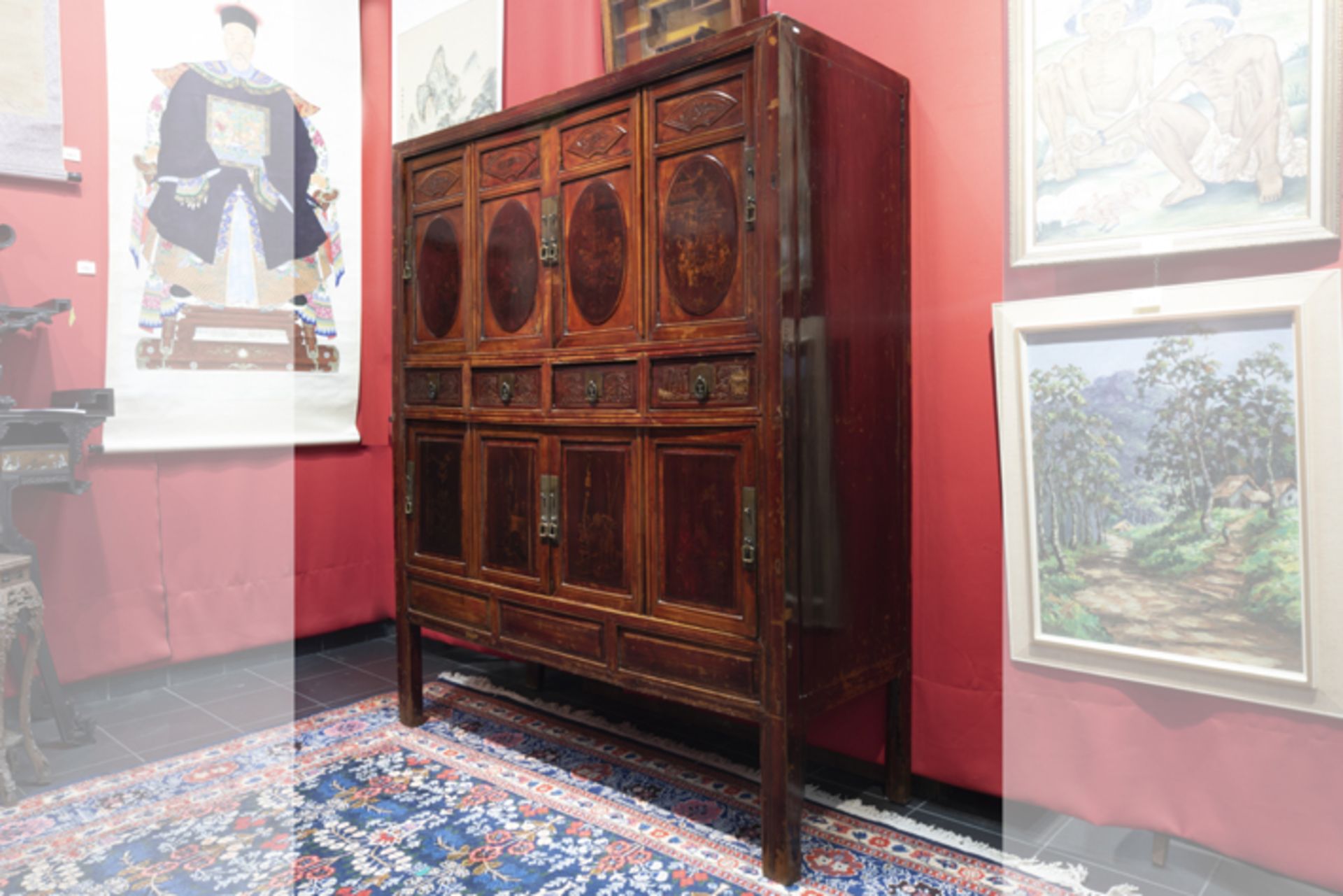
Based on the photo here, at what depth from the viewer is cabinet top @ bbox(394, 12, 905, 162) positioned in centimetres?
215

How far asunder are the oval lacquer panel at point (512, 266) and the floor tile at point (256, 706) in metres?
1.84

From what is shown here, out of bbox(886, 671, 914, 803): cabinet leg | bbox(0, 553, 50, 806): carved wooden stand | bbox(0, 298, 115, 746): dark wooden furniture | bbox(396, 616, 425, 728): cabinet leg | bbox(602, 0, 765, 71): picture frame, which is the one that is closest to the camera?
bbox(886, 671, 914, 803): cabinet leg

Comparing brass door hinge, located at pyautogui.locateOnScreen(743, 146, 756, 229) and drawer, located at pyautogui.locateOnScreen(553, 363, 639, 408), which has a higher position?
brass door hinge, located at pyautogui.locateOnScreen(743, 146, 756, 229)

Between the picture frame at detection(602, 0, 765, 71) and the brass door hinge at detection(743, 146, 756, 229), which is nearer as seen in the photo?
the brass door hinge at detection(743, 146, 756, 229)

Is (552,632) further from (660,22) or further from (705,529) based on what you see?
(660,22)

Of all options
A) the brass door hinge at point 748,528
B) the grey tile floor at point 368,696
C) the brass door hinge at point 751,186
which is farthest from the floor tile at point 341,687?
the brass door hinge at point 751,186

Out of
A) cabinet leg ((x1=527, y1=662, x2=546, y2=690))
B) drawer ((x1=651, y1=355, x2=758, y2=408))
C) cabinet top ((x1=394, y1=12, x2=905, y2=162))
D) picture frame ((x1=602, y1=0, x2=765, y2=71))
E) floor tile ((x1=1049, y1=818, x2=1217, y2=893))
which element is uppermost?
picture frame ((x1=602, y1=0, x2=765, y2=71))

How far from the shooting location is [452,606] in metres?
3.15

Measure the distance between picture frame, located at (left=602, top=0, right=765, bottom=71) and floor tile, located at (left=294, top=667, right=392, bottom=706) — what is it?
273 cm

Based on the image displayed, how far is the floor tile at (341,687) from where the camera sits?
3.61m

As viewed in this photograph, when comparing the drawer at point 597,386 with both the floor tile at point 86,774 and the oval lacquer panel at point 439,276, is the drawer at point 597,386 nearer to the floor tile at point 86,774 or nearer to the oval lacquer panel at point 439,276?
the oval lacquer panel at point 439,276

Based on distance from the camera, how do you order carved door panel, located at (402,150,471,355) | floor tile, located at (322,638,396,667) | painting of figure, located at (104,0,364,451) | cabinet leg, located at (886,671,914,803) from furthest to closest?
floor tile, located at (322,638,396,667) → painting of figure, located at (104,0,364,451) → carved door panel, located at (402,150,471,355) → cabinet leg, located at (886,671,914,803)

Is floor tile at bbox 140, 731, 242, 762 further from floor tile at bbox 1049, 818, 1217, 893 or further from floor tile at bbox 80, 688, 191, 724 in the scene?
floor tile at bbox 1049, 818, 1217, 893

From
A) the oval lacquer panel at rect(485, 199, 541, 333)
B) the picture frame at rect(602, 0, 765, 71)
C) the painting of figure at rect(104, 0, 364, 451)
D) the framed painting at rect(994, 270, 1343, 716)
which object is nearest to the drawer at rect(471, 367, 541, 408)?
the oval lacquer panel at rect(485, 199, 541, 333)
